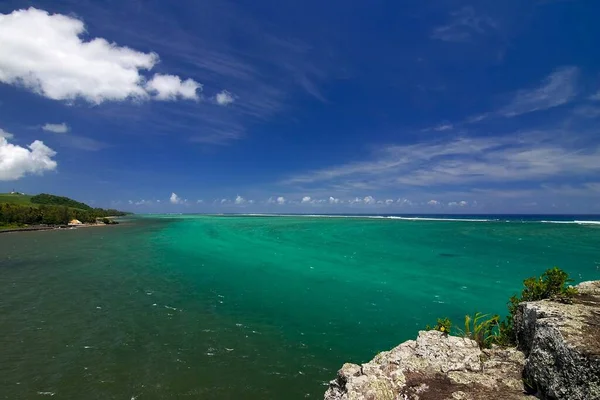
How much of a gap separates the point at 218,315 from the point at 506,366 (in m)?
16.8

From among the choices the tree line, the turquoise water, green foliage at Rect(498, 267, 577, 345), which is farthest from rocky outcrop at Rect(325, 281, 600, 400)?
the tree line

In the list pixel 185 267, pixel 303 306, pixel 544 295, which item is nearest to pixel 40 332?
pixel 303 306

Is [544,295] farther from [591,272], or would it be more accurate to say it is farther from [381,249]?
[381,249]

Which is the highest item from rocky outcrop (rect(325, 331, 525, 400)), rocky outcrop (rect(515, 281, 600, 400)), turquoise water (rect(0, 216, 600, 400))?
rocky outcrop (rect(515, 281, 600, 400))

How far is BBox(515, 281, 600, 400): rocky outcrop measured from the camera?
5.79 metres

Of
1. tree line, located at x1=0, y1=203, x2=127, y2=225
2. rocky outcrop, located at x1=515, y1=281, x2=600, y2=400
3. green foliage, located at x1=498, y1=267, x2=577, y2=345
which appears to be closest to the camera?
rocky outcrop, located at x1=515, y1=281, x2=600, y2=400

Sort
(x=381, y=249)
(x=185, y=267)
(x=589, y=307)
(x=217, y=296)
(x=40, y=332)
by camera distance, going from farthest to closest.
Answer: (x=381, y=249)
(x=185, y=267)
(x=217, y=296)
(x=40, y=332)
(x=589, y=307)

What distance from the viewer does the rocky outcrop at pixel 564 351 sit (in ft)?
19.0

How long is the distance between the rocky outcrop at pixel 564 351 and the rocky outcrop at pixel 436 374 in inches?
26.1

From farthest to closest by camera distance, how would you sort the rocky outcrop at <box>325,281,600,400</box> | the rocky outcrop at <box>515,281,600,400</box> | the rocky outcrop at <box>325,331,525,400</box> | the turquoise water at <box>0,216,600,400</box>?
the turquoise water at <box>0,216,600,400</box> < the rocky outcrop at <box>325,331,525,400</box> < the rocky outcrop at <box>325,281,600,400</box> < the rocky outcrop at <box>515,281,600,400</box>

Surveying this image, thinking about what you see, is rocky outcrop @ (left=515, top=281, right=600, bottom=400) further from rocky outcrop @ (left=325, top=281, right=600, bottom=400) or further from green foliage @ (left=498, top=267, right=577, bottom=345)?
green foliage @ (left=498, top=267, right=577, bottom=345)

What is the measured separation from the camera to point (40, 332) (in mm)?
17266

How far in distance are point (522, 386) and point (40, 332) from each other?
2234 cm

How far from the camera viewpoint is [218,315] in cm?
2048
